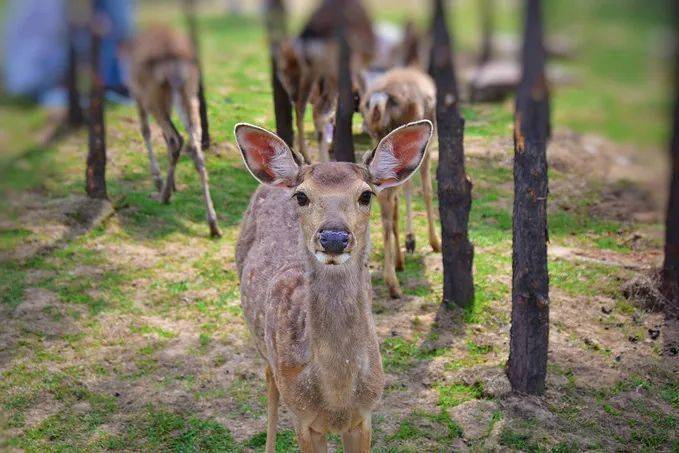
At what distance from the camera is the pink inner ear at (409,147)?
4.77m

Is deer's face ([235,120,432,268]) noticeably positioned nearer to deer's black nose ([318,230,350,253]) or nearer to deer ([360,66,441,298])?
deer's black nose ([318,230,350,253])

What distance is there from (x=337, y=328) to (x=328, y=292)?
20 centimetres

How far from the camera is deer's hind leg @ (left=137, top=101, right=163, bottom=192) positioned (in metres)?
10.5

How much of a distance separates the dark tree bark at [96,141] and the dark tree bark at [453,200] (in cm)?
431

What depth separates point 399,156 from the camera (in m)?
4.83

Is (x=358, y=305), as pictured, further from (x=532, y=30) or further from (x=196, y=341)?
(x=196, y=341)

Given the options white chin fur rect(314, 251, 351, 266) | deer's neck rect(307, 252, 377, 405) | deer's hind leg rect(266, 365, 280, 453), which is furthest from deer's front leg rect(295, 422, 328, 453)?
white chin fur rect(314, 251, 351, 266)

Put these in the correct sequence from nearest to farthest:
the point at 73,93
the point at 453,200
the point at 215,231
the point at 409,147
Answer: the point at 409,147, the point at 453,200, the point at 215,231, the point at 73,93

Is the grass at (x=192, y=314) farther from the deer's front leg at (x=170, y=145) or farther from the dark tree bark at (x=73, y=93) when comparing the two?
the dark tree bark at (x=73, y=93)

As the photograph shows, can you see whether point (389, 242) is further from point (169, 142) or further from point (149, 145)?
point (149, 145)

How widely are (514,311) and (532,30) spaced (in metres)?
4.31

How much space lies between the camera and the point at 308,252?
14.7 ft

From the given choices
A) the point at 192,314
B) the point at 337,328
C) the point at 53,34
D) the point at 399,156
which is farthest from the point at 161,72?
the point at 337,328

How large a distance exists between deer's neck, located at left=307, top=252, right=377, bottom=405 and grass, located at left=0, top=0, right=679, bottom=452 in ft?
4.74
